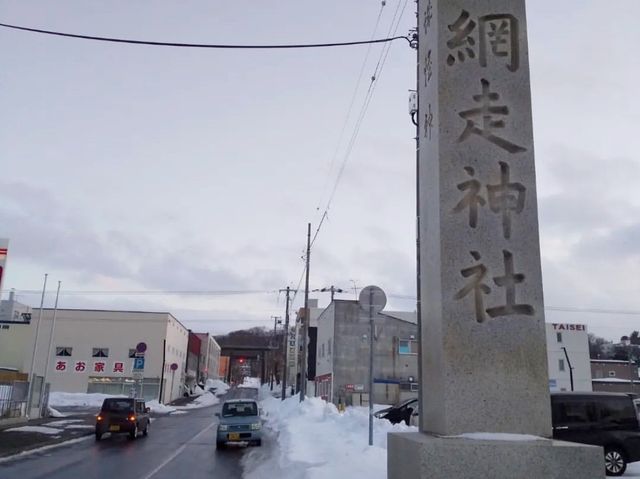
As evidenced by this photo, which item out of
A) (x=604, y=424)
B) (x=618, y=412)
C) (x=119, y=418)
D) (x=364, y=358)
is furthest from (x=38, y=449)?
(x=364, y=358)

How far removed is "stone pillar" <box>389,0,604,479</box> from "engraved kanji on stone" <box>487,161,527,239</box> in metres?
0.01

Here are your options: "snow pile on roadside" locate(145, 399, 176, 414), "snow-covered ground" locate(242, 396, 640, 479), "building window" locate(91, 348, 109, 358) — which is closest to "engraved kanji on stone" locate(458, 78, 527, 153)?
"snow-covered ground" locate(242, 396, 640, 479)

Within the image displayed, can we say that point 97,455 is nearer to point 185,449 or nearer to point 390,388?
point 185,449

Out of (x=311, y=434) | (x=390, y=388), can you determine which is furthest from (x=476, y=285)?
(x=390, y=388)

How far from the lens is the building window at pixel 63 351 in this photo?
5794 cm

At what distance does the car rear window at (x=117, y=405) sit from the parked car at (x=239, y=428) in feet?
19.1

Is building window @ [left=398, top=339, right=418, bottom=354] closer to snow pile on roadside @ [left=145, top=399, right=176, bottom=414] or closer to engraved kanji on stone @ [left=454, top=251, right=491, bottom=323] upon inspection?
snow pile on roadside @ [left=145, top=399, right=176, bottom=414]

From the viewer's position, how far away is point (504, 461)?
5.16m

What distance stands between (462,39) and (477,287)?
2.90 m

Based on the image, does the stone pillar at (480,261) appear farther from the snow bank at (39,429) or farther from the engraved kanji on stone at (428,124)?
the snow bank at (39,429)

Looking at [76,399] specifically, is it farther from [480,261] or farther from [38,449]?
[480,261]

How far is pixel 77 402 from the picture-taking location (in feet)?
173

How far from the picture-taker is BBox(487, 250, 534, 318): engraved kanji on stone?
5.94 meters

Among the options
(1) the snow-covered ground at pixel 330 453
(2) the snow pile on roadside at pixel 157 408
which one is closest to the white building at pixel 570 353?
(2) the snow pile on roadside at pixel 157 408
